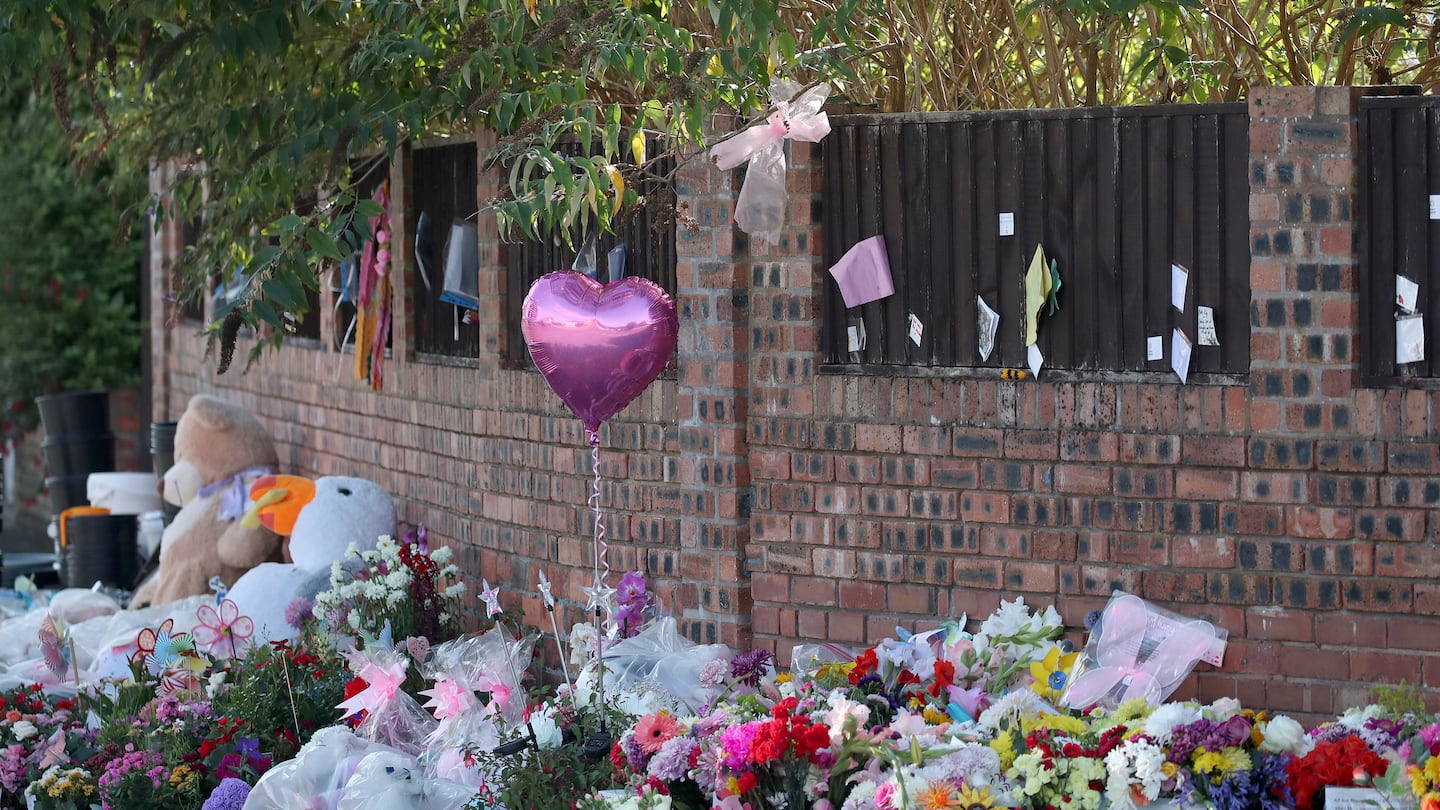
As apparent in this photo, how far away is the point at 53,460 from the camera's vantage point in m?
11.2

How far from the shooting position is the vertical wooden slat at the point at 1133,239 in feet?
15.6

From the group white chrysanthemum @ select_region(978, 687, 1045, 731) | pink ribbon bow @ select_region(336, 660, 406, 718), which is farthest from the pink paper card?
pink ribbon bow @ select_region(336, 660, 406, 718)

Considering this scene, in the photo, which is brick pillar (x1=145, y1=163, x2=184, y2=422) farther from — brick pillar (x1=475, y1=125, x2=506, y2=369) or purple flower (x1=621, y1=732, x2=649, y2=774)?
purple flower (x1=621, y1=732, x2=649, y2=774)

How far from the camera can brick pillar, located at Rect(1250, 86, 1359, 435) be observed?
4.46 m

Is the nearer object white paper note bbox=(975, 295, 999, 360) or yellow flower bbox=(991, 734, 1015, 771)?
yellow flower bbox=(991, 734, 1015, 771)

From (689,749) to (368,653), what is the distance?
171 centimetres

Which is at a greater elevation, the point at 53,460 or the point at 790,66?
the point at 790,66

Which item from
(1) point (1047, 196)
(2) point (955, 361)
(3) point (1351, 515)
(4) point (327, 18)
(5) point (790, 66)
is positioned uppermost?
(4) point (327, 18)

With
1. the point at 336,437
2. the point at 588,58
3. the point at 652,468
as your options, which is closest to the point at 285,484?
the point at 336,437

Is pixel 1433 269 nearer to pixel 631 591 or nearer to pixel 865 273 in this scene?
pixel 865 273

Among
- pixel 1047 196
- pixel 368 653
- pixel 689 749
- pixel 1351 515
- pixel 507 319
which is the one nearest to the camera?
pixel 689 749

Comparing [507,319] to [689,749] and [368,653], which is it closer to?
[368,653]

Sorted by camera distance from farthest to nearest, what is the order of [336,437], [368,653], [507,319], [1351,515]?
[336,437]
[507,319]
[368,653]
[1351,515]

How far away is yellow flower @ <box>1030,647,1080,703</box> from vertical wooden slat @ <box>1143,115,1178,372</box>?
2.82 feet
